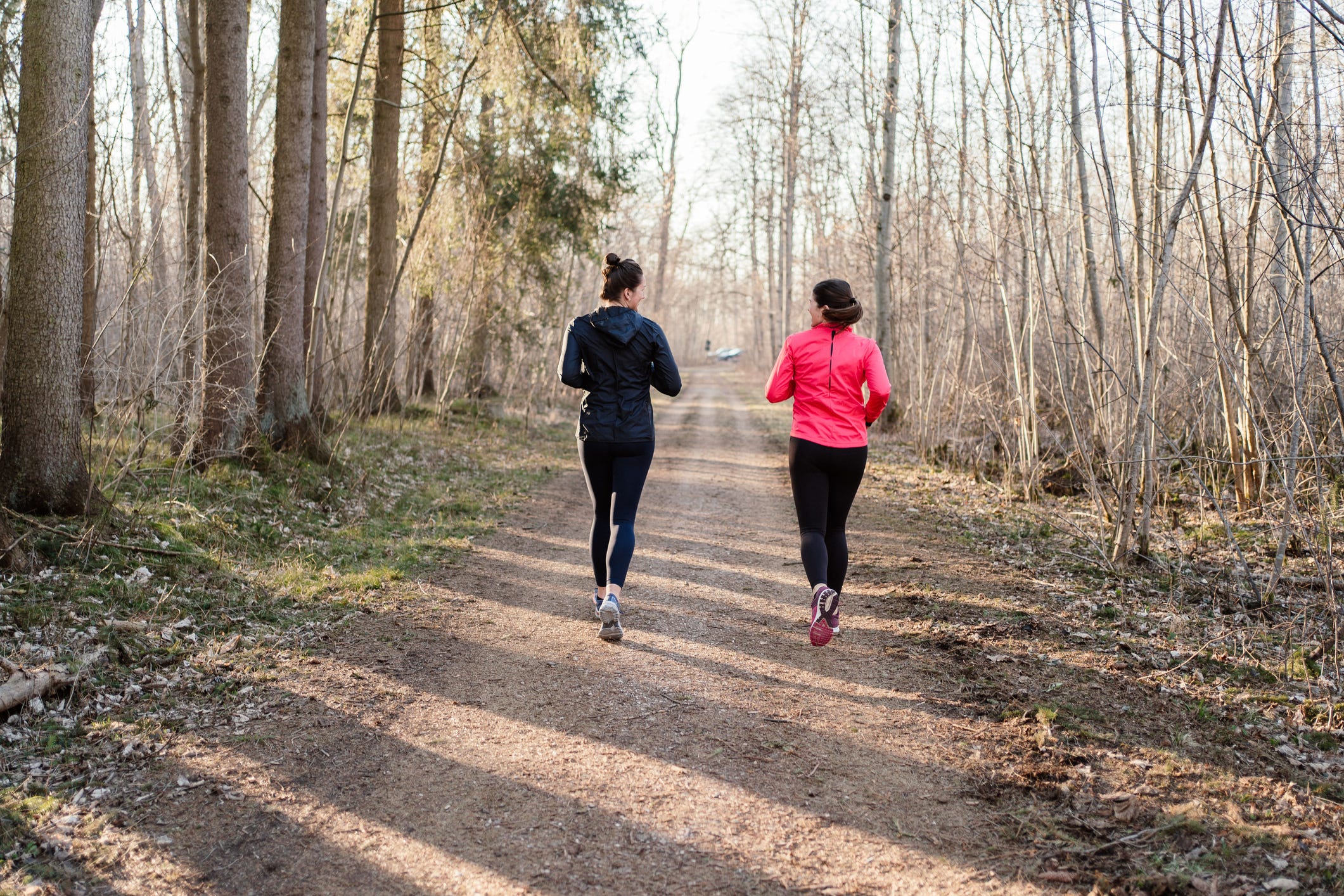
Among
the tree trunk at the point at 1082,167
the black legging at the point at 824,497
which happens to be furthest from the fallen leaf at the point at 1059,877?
the tree trunk at the point at 1082,167

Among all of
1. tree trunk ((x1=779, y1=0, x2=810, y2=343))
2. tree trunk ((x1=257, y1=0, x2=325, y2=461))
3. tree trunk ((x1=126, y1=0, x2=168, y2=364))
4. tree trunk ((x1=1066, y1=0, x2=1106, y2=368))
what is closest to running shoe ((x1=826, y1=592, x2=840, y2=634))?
tree trunk ((x1=1066, y1=0, x2=1106, y2=368))

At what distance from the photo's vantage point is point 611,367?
16.4 feet

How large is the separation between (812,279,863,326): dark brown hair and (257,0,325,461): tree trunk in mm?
5945

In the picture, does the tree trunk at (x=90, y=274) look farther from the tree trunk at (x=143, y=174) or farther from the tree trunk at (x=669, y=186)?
the tree trunk at (x=669, y=186)

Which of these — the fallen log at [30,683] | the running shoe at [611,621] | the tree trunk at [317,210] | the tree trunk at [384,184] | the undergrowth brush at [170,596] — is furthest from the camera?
the tree trunk at [384,184]

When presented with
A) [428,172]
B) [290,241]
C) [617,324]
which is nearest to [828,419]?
[617,324]

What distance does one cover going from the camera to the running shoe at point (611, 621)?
16.6 feet

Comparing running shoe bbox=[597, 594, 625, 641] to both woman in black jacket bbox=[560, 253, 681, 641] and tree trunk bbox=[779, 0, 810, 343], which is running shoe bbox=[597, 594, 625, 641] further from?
tree trunk bbox=[779, 0, 810, 343]

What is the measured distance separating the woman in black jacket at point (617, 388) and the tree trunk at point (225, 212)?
4143 millimetres

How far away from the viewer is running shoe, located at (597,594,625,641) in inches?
199

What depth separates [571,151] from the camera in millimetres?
14391

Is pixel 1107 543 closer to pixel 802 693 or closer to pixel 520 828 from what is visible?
pixel 802 693

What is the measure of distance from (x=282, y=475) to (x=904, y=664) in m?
5.93

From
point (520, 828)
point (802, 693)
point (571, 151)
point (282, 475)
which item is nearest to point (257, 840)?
point (520, 828)
